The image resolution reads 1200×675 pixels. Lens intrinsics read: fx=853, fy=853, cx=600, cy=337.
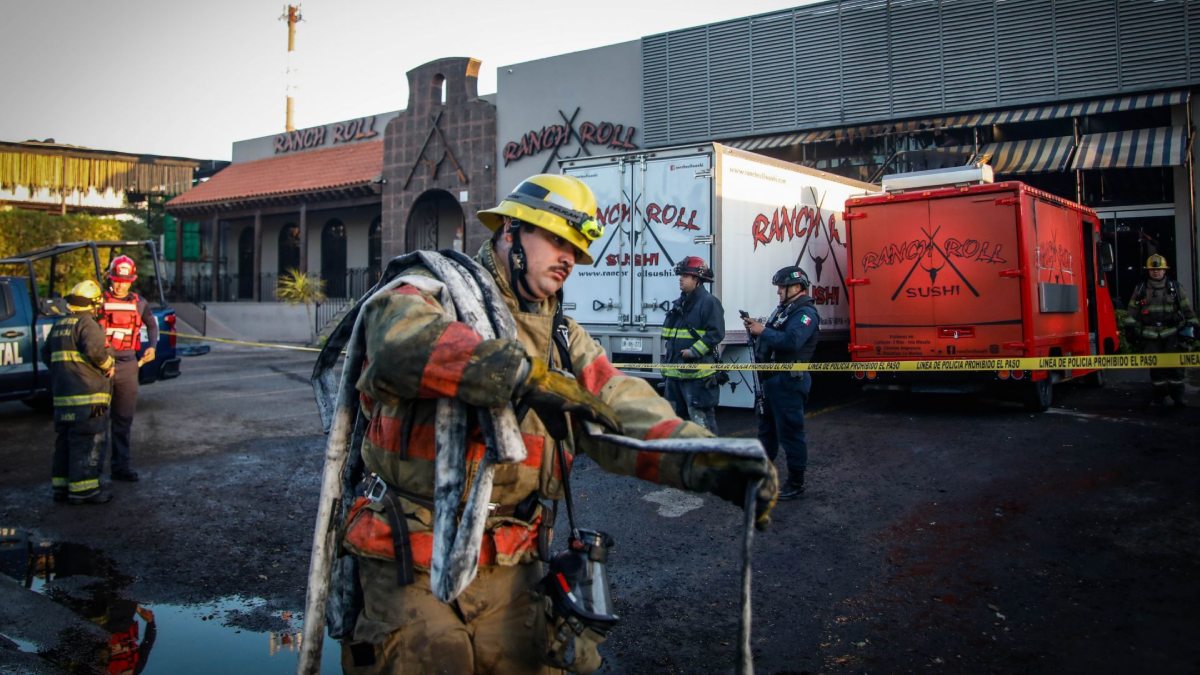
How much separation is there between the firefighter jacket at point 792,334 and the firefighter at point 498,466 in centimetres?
467

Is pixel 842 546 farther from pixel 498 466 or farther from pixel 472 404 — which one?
pixel 472 404

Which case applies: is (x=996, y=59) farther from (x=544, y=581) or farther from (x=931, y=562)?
(x=544, y=581)

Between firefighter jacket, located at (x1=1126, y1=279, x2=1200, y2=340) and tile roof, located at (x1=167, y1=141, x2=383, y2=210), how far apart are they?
19.9 m

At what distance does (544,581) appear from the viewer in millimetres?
2387

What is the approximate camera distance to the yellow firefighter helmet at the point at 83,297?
7129 mm

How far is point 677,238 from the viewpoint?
10242 mm

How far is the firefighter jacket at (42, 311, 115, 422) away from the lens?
22.6 feet

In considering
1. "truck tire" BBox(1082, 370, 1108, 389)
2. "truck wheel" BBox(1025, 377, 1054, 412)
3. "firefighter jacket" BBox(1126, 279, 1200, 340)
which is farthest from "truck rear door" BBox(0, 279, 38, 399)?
"truck tire" BBox(1082, 370, 1108, 389)

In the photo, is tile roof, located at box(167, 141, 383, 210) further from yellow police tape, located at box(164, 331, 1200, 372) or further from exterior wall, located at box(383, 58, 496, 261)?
yellow police tape, located at box(164, 331, 1200, 372)

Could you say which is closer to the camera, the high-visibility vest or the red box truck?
the high-visibility vest

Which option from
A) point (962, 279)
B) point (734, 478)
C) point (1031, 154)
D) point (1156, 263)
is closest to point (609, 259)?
point (962, 279)

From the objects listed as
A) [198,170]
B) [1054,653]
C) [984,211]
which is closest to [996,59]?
[984,211]

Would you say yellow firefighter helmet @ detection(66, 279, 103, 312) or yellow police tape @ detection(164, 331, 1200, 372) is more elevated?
yellow firefighter helmet @ detection(66, 279, 103, 312)

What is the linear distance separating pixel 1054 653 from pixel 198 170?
35.6 metres
